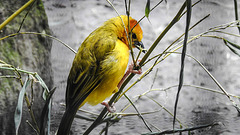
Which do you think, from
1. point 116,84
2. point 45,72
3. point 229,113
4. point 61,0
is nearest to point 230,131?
point 229,113

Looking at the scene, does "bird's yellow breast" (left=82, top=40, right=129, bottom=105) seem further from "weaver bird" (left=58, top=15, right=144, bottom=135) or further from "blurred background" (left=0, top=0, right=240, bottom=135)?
"blurred background" (left=0, top=0, right=240, bottom=135)

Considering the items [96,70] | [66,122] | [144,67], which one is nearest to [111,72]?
[96,70]

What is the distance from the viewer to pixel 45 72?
3.02 meters

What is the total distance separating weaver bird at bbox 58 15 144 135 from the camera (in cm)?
136

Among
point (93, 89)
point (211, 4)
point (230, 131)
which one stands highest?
point (211, 4)

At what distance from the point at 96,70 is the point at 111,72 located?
0.07 m

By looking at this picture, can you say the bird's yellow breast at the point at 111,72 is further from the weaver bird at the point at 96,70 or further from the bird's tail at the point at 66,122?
the bird's tail at the point at 66,122

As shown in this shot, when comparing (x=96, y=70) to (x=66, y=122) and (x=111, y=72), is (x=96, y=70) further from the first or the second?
(x=66, y=122)

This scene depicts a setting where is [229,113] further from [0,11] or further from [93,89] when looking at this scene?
[0,11]

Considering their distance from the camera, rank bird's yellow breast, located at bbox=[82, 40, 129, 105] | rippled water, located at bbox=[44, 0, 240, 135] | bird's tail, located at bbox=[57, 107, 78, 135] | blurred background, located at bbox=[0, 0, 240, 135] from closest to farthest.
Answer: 1. bird's tail, located at bbox=[57, 107, 78, 135]
2. bird's yellow breast, located at bbox=[82, 40, 129, 105]
3. blurred background, located at bbox=[0, 0, 240, 135]
4. rippled water, located at bbox=[44, 0, 240, 135]

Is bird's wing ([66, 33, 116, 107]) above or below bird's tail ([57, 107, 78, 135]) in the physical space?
above

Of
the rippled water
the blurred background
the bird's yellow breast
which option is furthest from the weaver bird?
the rippled water

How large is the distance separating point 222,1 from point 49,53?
2.28 metres

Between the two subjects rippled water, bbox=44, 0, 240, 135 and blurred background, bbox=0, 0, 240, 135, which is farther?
rippled water, bbox=44, 0, 240, 135
